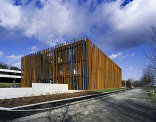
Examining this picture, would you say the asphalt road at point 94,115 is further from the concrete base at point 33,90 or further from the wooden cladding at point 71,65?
the wooden cladding at point 71,65

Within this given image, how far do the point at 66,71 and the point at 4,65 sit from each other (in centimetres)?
8678

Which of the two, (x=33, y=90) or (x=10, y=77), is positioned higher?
(x=33, y=90)

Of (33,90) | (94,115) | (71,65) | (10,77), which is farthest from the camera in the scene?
(10,77)

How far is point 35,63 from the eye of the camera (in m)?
32.0

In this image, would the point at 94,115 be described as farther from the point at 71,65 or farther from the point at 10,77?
the point at 10,77

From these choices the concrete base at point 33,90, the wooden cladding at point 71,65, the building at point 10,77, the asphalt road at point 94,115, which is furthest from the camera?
the building at point 10,77

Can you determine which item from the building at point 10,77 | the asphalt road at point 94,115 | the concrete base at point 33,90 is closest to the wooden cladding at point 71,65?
the concrete base at point 33,90

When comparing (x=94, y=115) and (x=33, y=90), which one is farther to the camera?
(x=33, y=90)

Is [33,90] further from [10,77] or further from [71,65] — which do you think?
[10,77]

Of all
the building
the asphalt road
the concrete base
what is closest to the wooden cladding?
the concrete base

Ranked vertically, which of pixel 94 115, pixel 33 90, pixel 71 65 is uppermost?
pixel 71 65

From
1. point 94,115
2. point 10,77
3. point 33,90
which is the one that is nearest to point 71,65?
point 33,90

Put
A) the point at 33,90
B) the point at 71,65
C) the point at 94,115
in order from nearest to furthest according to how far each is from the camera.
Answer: the point at 94,115 → the point at 33,90 → the point at 71,65

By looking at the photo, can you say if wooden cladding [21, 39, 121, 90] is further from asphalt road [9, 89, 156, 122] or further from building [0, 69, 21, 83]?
building [0, 69, 21, 83]
